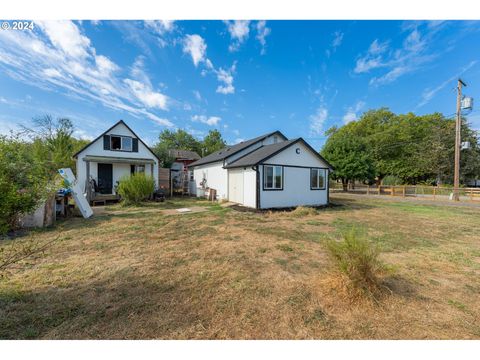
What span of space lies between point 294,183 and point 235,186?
3.81 meters

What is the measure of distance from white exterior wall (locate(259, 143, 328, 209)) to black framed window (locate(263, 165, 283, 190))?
0.74 ft

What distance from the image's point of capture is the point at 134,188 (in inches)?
471

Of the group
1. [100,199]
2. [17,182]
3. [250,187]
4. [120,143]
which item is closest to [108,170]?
[120,143]

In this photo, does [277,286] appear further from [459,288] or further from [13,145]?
[13,145]

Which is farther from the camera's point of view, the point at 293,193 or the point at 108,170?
the point at 108,170

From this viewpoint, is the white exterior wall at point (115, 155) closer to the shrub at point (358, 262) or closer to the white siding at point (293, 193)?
the white siding at point (293, 193)

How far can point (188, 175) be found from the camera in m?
21.6

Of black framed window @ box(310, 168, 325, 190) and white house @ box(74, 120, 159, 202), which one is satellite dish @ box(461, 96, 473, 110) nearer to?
black framed window @ box(310, 168, 325, 190)

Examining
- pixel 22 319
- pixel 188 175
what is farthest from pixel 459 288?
pixel 188 175

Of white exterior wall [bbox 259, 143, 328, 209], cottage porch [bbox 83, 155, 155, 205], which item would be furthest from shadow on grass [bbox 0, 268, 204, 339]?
cottage porch [bbox 83, 155, 155, 205]

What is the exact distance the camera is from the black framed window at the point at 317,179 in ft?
41.8

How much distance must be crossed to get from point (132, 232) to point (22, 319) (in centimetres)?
407

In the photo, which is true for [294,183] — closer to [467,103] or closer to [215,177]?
[215,177]

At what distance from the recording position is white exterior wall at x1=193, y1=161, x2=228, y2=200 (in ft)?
47.8
